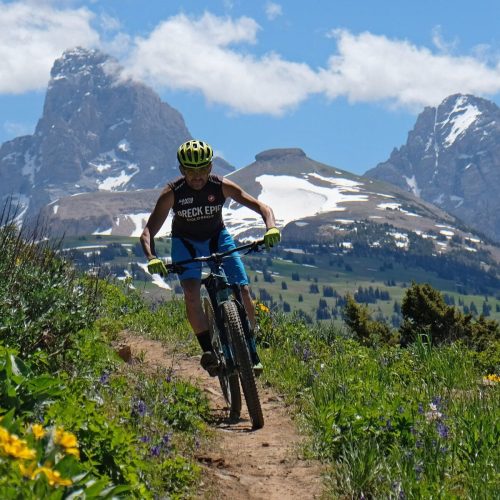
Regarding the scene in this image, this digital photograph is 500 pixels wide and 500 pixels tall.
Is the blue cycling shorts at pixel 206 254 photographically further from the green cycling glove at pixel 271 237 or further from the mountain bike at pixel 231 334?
the green cycling glove at pixel 271 237

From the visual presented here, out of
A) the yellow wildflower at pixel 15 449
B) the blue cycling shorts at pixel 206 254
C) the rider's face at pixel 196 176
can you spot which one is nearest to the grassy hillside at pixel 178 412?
the yellow wildflower at pixel 15 449

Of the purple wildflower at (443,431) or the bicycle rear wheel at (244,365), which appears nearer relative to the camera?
the purple wildflower at (443,431)

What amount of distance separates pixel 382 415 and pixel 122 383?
2.58 metres

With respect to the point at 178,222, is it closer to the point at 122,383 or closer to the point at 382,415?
the point at 122,383

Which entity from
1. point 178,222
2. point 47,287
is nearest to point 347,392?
point 178,222

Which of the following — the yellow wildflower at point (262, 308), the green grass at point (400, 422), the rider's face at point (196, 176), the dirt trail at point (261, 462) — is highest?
the rider's face at point (196, 176)

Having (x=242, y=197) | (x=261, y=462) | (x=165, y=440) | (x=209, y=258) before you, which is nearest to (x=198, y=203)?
(x=242, y=197)

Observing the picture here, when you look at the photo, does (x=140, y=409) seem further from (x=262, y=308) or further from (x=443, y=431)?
(x=262, y=308)

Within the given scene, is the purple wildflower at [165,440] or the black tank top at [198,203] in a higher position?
the black tank top at [198,203]

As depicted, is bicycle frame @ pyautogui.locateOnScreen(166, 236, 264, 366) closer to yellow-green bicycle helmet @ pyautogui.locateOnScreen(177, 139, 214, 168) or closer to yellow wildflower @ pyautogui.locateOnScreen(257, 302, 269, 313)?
yellow-green bicycle helmet @ pyautogui.locateOnScreen(177, 139, 214, 168)

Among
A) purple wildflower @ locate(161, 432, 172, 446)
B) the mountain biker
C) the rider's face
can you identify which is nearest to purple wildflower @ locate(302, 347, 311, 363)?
the mountain biker

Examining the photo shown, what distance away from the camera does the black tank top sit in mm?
8523

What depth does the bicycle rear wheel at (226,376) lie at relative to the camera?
8.32m

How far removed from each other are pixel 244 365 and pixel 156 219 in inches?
83.0
